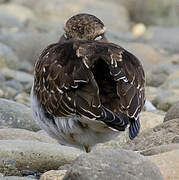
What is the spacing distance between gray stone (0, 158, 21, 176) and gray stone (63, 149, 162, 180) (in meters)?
1.10

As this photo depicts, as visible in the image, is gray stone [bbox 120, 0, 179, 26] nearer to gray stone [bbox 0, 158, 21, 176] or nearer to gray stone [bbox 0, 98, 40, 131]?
gray stone [bbox 0, 98, 40, 131]

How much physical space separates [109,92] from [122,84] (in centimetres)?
17

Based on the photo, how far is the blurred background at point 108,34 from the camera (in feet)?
37.3

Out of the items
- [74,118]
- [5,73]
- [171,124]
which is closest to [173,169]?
[74,118]

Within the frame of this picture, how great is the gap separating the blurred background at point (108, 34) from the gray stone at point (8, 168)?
4132 mm

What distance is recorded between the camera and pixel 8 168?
5.95 metres

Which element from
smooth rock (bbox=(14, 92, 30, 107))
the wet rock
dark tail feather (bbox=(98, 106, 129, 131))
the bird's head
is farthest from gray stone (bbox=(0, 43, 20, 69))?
dark tail feather (bbox=(98, 106, 129, 131))

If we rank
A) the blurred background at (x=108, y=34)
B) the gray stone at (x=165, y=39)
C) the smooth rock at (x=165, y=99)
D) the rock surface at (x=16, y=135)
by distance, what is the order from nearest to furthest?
the rock surface at (x=16, y=135)
the smooth rock at (x=165, y=99)
the blurred background at (x=108, y=34)
the gray stone at (x=165, y=39)

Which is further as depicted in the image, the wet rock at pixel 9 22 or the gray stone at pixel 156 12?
the gray stone at pixel 156 12

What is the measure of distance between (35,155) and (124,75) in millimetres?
1019

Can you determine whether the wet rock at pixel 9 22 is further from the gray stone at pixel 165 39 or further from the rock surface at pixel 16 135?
the rock surface at pixel 16 135

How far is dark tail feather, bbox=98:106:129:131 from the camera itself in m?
5.82

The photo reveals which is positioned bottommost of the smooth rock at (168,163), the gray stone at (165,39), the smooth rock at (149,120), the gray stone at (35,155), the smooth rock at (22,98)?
the gray stone at (165,39)

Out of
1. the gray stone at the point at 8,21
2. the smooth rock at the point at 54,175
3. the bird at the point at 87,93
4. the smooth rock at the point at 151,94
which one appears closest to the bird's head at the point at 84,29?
the bird at the point at 87,93
